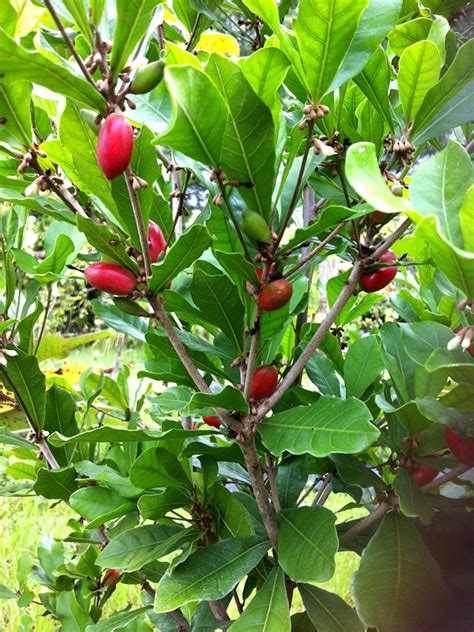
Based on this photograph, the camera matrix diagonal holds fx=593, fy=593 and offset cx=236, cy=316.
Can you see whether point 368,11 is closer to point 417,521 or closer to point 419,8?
point 419,8

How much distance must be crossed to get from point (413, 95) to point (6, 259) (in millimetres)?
516

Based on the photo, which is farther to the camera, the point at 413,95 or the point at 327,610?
the point at 327,610

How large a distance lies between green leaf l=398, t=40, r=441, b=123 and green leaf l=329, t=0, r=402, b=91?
50mm

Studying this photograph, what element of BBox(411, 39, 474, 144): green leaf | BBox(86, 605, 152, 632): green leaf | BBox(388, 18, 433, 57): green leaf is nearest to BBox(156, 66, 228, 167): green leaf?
BBox(411, 39, 474, 144): green leaf

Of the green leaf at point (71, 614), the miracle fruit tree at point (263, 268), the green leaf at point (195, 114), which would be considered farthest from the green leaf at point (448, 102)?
the green leaf at point (71, 614)

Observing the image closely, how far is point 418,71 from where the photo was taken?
1.71 feet

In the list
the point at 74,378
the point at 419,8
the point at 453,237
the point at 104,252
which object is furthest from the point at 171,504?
the point at 74,378

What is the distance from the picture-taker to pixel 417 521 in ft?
2.23

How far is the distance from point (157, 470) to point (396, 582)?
0.27 m

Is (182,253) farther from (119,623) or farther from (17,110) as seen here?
(119,623)

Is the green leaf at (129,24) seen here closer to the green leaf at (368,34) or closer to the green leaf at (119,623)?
the green leaf at (368,34)

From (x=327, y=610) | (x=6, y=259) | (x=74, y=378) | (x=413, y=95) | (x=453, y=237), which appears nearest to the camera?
(x=453, y=237)

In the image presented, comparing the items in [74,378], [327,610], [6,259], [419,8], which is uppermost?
[419,8]

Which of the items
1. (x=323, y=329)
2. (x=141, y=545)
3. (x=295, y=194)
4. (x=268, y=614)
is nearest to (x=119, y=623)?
(x=141, y=545)
